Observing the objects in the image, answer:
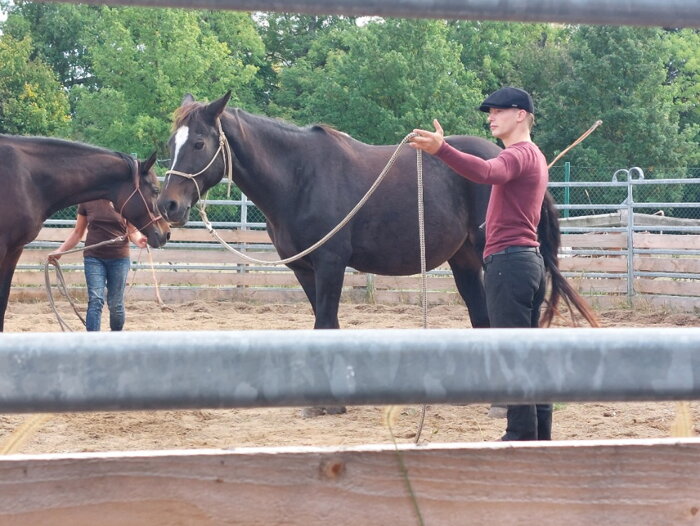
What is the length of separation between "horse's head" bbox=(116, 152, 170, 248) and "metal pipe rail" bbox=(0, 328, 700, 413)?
6929 mm

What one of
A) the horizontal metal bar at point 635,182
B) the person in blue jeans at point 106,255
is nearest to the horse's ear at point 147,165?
the person in blue jeans at point 106,255

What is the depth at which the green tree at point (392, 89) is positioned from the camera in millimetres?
30391

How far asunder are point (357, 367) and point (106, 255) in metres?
7.46

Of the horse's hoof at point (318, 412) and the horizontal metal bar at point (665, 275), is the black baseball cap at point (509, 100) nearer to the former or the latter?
the horse's hoof at point (318, 412)

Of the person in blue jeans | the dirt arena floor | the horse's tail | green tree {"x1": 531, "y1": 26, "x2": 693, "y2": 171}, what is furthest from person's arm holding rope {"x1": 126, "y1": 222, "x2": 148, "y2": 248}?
green tree {"x1": 531, "y1": 26, "x2": 693, "y2": 171}

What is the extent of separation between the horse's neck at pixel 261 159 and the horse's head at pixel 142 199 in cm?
152

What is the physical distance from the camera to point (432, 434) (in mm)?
5453

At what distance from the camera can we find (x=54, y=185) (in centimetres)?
719

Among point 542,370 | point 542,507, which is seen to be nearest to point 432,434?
point 542,507

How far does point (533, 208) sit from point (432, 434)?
6.27ft

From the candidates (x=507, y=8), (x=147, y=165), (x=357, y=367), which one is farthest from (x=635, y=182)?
(x=357, y=367)

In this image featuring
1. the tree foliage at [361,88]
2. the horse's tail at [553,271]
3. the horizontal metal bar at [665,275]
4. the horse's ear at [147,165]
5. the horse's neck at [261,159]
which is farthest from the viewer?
the tree foliage at [361,88]

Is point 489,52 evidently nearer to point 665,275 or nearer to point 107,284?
point 665,275

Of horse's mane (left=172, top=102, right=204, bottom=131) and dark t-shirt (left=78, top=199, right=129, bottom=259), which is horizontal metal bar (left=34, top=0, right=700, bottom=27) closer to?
horse's mane (left=172, top=102, right=204, bottom=131)
